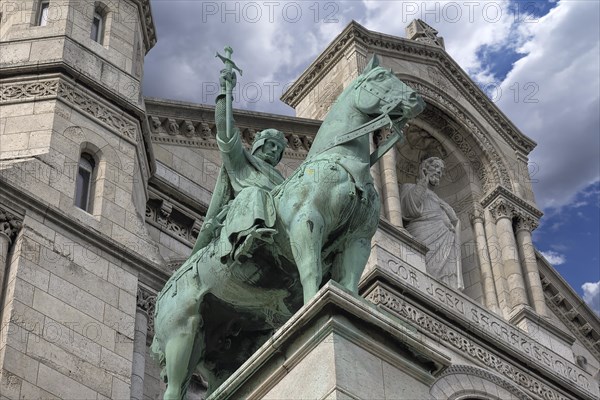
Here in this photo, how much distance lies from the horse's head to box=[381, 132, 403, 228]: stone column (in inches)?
351

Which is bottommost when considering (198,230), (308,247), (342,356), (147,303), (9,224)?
(342,356)

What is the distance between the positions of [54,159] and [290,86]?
950 centimetres

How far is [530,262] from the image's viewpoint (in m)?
24.2

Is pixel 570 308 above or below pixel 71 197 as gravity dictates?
above

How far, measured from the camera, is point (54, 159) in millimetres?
16953

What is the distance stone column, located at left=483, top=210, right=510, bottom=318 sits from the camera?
23.3 m

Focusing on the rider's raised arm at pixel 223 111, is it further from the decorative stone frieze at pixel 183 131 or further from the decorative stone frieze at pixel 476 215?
the decorative stone frieze at pixel 476 215

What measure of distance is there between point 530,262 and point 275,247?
1279 cm

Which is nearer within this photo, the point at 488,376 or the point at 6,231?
the point at 6,231

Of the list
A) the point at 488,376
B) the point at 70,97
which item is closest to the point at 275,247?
the point at 70,97

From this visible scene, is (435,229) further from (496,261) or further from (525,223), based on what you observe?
(525,223)

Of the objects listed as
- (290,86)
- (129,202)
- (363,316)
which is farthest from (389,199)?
Result: (363,316)

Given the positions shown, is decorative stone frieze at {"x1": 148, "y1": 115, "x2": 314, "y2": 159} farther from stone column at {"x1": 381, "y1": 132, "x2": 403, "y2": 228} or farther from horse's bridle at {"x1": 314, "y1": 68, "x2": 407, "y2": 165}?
horse's bridle at {"x1": 314, "y1": 68, "x2": 407, "y2": 165}

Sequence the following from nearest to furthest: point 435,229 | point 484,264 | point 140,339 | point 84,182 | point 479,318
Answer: point 140,339 → point 84,182 → point 479,318 → point 435,229 → point 484,264
